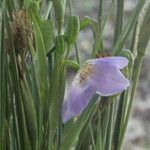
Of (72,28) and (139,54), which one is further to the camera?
(139,54)

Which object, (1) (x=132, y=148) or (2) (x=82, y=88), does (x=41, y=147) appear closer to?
(2) (x=82, y=88)

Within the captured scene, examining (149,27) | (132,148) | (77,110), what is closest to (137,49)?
(149,27)

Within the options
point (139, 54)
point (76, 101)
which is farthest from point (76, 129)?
point (139, 54)

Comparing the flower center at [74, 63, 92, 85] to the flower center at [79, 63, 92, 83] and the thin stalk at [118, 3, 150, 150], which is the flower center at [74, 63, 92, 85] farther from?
the thin stalk at [118, 3, 150, 150]

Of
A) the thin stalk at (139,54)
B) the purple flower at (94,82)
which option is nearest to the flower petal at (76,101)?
the purple flower at (94,82)

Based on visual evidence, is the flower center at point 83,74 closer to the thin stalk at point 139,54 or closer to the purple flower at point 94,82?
the purple flower at point 94,82

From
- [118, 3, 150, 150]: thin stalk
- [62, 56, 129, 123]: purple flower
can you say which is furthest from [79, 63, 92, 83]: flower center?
[118, 3, 150, 150]: thin stalk

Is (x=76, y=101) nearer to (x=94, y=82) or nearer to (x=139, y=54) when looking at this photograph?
(x=94, y=82)
